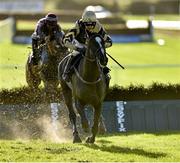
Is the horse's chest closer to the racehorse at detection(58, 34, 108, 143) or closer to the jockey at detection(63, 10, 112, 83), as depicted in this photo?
the racehorse at detection(58, 34, 108, 143)

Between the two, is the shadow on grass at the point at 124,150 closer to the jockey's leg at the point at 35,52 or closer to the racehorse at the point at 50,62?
the racehorse at the point at 50,62

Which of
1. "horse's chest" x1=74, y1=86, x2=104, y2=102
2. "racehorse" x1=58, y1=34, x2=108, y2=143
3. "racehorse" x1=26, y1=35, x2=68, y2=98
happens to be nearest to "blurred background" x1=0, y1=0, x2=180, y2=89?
"racehorse" x1=26, y1=35, x2=68, y2=98

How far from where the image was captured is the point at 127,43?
41406 mm

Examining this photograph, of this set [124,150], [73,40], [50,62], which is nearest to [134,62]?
[50,62]

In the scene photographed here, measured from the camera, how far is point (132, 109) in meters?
16.1

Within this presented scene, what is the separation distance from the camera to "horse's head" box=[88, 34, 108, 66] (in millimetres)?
11562

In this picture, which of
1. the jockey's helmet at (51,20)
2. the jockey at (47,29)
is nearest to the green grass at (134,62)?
the jockey at (47,29)

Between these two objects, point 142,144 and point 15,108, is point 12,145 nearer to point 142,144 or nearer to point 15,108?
point 142,144

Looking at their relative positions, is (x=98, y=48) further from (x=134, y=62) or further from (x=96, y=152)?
(x=134, y=62)

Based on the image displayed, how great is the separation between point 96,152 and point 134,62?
21.9 m

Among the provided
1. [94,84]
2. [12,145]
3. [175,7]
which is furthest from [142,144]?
[175,7]

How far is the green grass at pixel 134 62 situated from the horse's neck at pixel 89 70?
398 inches

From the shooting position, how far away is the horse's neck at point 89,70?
12.0 meters

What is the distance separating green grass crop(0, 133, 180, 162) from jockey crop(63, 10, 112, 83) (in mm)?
1509
